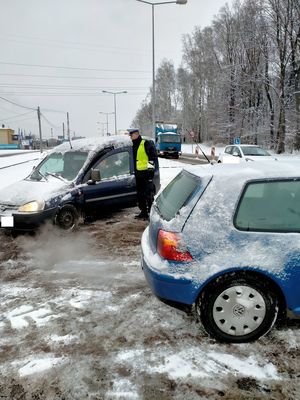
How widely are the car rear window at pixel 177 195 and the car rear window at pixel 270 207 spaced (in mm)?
464

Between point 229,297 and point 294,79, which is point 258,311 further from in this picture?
point 294,79

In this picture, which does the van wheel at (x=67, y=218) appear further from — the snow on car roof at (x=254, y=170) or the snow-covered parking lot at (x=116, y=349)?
Result: the snow on car roof at (x=254, y=170)

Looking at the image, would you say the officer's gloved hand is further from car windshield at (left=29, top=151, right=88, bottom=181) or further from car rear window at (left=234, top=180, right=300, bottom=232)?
car rear window at (left=234, top=180, right=300, bottom=232)

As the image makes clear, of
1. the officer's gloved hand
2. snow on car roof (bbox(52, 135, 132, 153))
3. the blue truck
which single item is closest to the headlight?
snow on car roof (bbox(52, 135, 132, 153))

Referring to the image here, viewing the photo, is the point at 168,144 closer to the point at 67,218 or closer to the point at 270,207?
the point at 67,218

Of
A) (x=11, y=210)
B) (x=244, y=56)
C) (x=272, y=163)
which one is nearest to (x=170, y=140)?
(x=244, y=56)

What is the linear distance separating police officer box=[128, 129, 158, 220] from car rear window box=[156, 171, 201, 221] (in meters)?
3.01

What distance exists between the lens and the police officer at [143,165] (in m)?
6.74

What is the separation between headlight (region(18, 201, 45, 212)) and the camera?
220 inches

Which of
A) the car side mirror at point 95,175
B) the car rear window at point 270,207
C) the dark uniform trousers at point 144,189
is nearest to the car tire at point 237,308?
the car rear window at point 270,207

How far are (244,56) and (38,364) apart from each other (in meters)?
40.8

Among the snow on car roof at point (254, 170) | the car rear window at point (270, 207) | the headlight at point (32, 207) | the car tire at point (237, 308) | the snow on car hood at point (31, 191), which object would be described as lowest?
the car tire at point (237, 308)

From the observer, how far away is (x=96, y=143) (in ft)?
22.5

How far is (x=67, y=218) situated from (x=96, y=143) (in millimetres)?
1708
